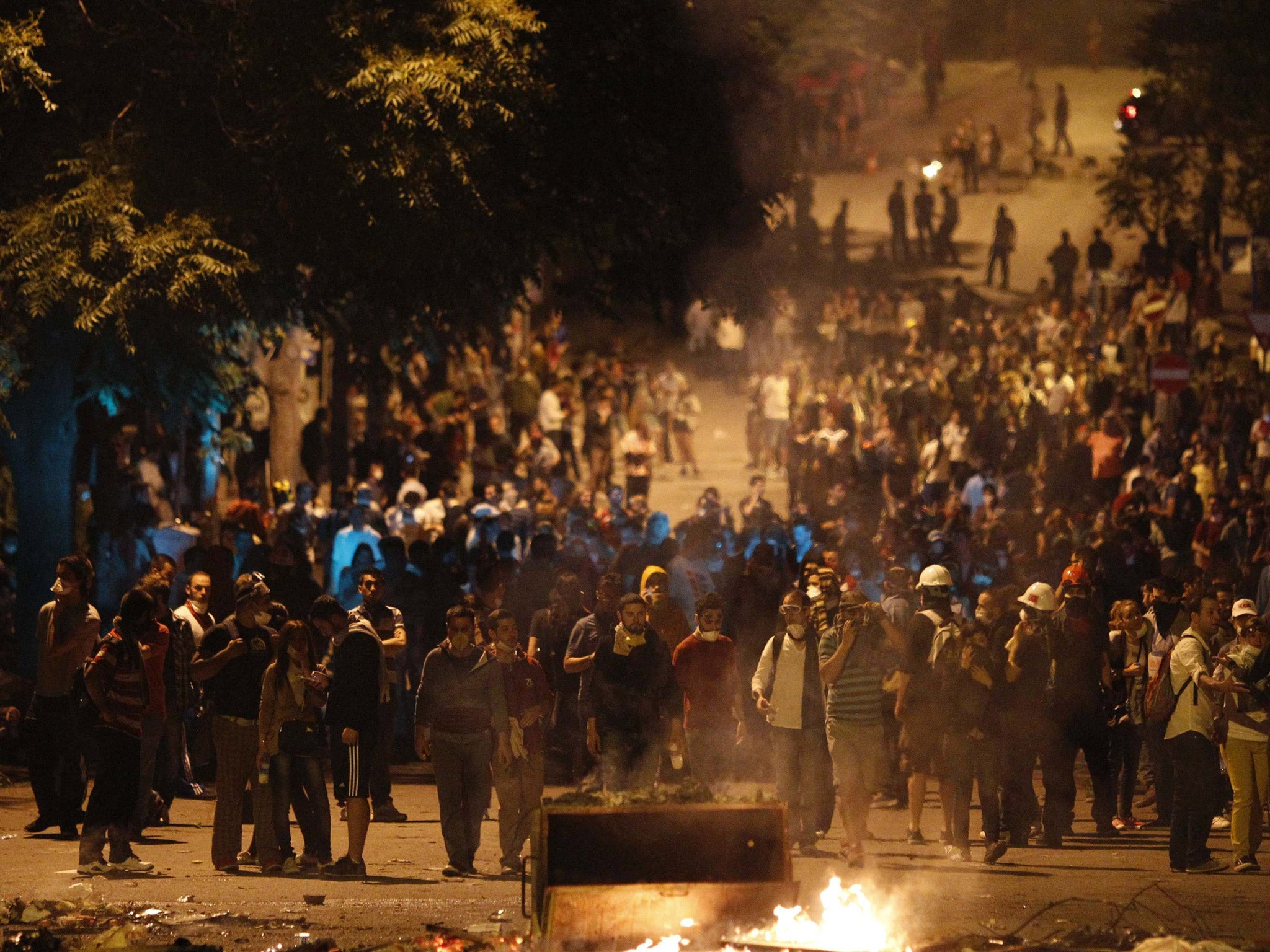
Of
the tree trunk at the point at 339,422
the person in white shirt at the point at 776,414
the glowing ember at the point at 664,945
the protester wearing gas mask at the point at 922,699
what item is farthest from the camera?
the person in white shirt at the point at 776,414

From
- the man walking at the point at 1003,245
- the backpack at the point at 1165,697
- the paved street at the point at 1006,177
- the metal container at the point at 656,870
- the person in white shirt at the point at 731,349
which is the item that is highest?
the paved street at the point at 1006,177

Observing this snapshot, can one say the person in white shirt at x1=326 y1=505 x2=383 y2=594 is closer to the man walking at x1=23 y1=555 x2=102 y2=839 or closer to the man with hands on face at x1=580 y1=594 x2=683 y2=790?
the man walking at x1=23 y1=555 x2=102 y2=839

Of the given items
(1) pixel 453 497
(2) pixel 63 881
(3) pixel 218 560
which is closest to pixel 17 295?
(3) pixel 218 560

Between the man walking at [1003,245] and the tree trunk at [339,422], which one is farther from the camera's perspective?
the man walking at [1003,245]

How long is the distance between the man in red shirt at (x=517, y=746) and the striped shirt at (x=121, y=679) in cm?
195

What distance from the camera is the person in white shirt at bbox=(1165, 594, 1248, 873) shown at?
38.4ft

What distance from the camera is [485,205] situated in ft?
51.3

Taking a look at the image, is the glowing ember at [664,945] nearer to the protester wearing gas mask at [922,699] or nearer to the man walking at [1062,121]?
the protester wearing gas mask at [922,699]

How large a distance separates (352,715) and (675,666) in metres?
2.39

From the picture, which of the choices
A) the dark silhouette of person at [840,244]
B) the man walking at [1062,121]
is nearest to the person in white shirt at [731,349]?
the dark silhouette of person at [840,244]

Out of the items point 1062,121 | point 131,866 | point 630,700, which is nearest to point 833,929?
point 630,700

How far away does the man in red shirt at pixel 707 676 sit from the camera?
1309cm

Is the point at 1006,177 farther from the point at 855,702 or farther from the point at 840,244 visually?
the point at 855,702

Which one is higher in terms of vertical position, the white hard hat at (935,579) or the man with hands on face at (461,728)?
the white hard hat at (935,579)
